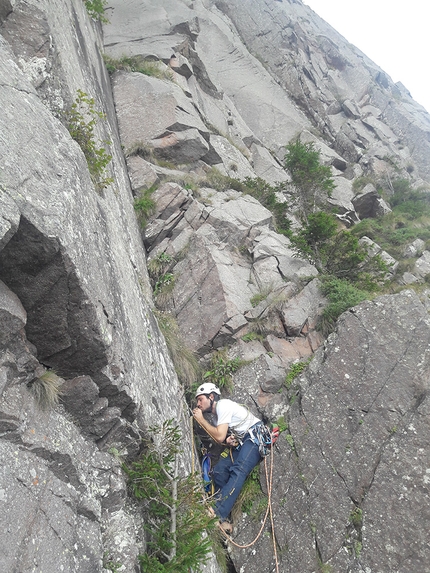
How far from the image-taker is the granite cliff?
374 cm

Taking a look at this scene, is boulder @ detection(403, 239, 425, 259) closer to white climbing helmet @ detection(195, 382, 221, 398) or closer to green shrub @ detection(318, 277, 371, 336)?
green shrub @ detection(318, 277, 371, 336)

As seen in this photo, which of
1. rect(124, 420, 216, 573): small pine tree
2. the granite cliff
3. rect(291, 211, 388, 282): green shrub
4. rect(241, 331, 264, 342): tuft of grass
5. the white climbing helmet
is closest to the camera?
the granite cliff

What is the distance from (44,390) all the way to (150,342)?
10.0 feet

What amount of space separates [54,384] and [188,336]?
213 inches

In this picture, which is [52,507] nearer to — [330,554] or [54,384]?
[54,384]

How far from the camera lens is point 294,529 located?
21.7ft

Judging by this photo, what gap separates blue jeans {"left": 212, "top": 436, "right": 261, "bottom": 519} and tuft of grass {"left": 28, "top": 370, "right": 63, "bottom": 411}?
4.35m

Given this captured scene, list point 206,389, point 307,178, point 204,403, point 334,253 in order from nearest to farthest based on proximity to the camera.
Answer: point 204,403 → point 206,389 → point 334,253 → point 307,178

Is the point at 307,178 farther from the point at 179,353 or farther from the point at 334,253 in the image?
the point at 179,353

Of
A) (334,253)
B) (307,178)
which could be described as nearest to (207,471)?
(334,253)

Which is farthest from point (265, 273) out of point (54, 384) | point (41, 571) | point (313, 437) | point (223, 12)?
point (223, 12)

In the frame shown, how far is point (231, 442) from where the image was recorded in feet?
24.2

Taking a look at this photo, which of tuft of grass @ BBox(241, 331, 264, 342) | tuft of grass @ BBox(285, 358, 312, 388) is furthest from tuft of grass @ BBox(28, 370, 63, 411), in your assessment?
tuft of grass @ BBox(241, 331, 264, 342)

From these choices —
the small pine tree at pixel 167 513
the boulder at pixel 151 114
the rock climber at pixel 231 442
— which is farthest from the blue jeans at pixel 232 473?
the boulder at pixel 151 114
